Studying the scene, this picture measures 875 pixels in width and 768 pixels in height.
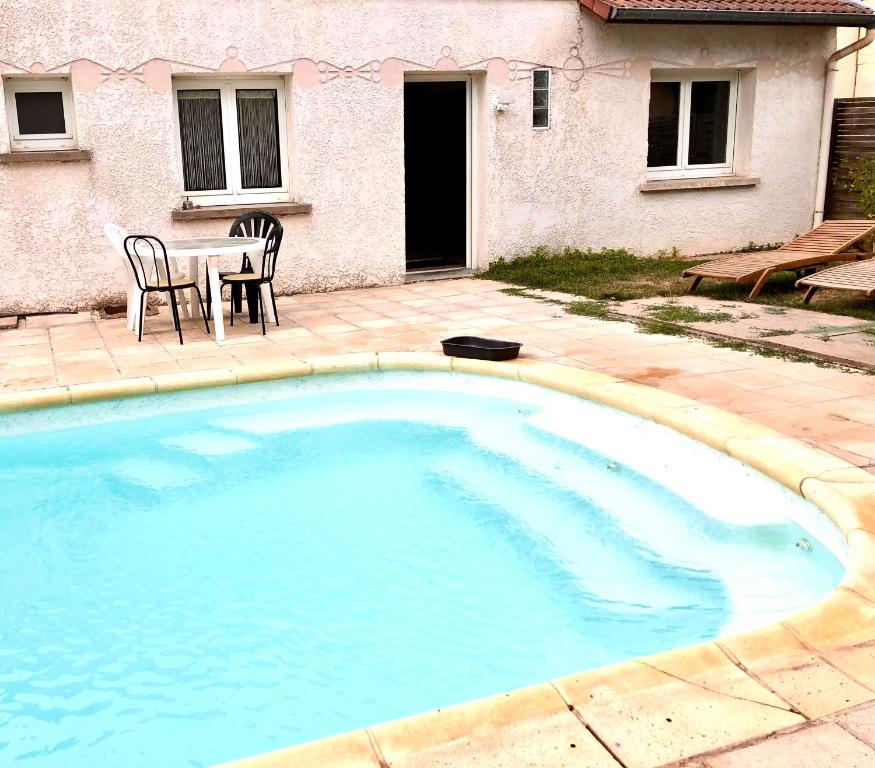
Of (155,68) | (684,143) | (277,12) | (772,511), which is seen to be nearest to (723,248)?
(684,143)

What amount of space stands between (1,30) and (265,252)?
356 cm

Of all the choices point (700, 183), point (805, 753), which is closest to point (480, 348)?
point (805, 753)

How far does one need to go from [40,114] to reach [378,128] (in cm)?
352

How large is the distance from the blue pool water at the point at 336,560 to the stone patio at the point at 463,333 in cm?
56

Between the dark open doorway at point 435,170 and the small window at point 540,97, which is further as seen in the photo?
the dark open doorway at point 435,170

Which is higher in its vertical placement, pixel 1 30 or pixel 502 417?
pixel 1 30

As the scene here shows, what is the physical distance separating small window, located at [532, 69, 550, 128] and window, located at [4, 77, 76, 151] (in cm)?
523

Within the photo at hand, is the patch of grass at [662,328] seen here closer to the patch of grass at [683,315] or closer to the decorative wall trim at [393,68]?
the patch of grass at [683,315]

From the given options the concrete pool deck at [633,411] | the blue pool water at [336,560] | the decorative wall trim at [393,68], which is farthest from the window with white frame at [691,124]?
the blue pool water at [336,560]

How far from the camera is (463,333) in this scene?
25.8 ft

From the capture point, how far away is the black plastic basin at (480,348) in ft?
22.4

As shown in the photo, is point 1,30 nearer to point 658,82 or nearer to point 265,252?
point 265,252

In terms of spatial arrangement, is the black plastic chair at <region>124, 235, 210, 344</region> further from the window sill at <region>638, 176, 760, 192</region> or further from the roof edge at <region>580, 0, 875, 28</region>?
the window sill at <region>638, 176, 760, 192</region>

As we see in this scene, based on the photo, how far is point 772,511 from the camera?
4.35 m
